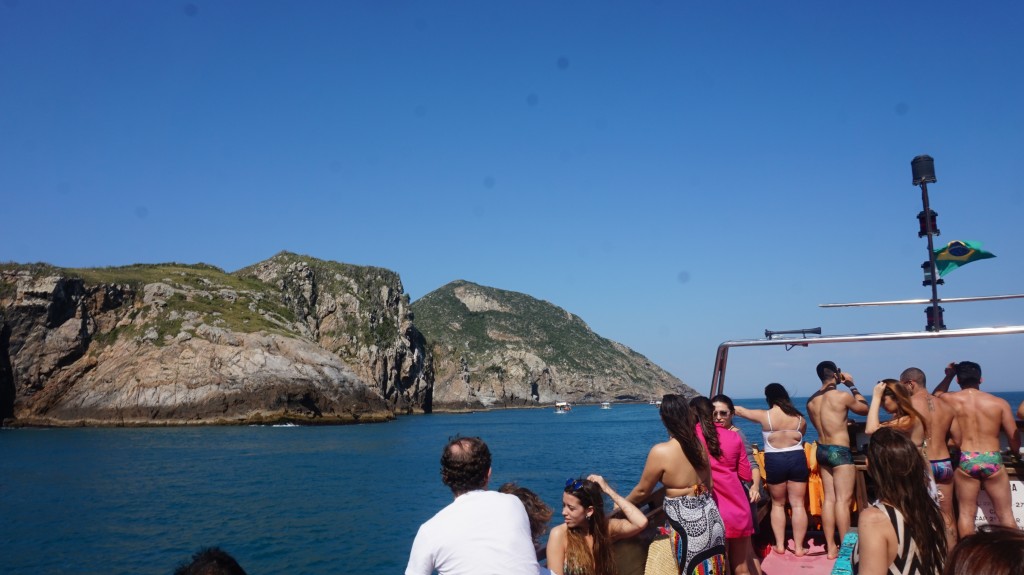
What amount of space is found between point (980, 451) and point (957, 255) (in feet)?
6.48

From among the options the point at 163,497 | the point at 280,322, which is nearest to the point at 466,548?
the point at 163,497

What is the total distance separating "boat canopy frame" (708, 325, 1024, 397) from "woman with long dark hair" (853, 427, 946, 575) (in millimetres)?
3264

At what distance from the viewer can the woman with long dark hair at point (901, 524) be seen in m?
3.02

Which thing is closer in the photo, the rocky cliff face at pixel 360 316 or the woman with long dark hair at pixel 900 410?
the woman with long dark hair at pixel 900 410

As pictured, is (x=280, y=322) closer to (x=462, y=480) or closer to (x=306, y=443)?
(x=306, y=443)

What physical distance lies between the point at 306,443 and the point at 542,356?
5362 inches

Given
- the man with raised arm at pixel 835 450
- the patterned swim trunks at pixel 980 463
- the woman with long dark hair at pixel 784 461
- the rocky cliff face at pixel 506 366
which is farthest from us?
the rocky cliff face at pixel 506 366

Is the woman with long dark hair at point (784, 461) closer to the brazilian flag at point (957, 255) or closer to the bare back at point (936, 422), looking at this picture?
the bare back at point (936, 422)

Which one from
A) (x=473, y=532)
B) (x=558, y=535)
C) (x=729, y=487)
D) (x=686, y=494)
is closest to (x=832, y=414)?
(x=729, y=487)

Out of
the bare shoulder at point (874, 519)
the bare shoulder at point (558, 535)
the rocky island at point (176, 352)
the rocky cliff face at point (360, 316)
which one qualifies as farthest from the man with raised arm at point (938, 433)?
the rocky cliff face at point (360, 316)

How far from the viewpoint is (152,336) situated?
7038cm

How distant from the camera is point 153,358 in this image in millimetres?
67688

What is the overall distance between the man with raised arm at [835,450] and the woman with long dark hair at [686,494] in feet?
7.37

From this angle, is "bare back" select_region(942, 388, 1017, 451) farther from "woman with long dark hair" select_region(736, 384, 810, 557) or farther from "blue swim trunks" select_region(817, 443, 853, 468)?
"woman with long dark hair" select_region(736, 384, 810, 557)
